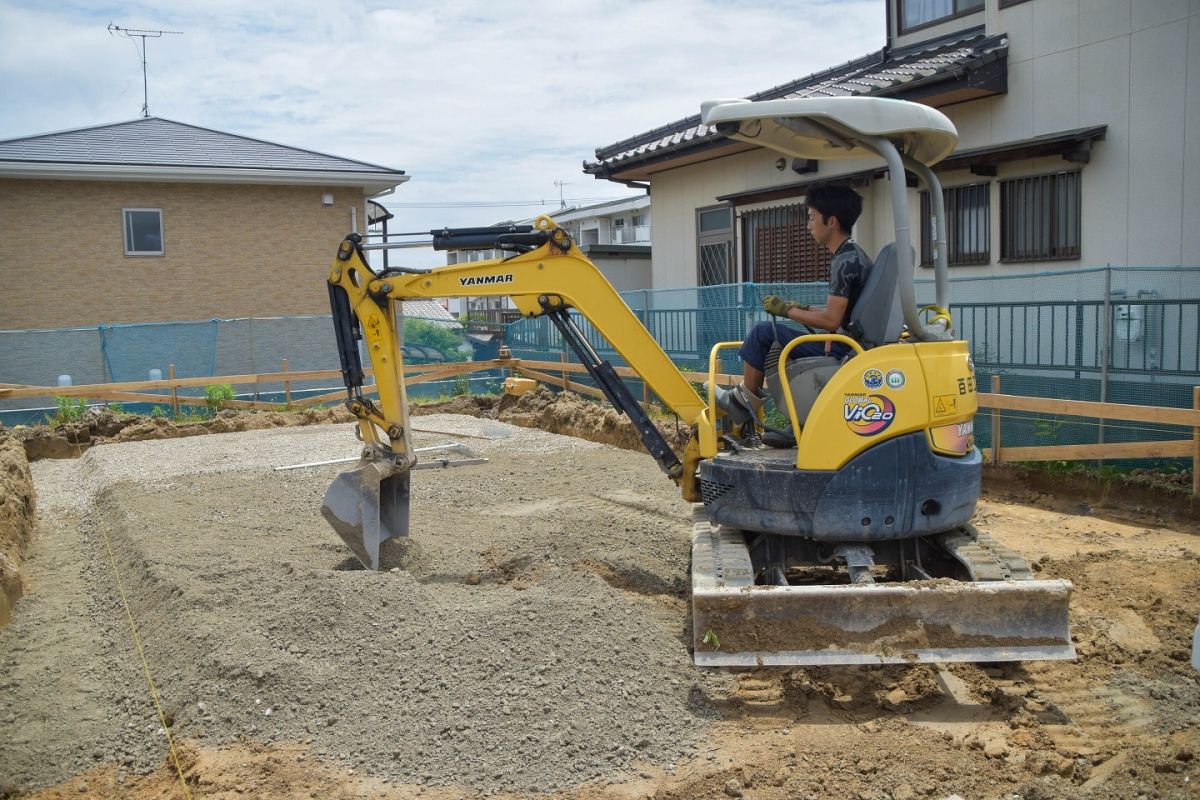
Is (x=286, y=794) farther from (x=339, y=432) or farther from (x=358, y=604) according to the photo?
(x=339, y=432)

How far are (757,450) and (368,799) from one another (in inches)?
110

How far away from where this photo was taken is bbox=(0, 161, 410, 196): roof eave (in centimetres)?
1880

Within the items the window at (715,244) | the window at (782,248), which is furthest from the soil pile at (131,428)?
the window at (782,248)

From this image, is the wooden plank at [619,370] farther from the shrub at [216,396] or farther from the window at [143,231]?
the window at [143,231]

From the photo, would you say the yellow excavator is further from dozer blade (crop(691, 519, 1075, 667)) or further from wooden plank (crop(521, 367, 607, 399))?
wooden plank (crop(521, 367, 607, 399))

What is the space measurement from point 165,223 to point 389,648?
17.8 meters

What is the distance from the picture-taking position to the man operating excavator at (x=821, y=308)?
527 centimetres

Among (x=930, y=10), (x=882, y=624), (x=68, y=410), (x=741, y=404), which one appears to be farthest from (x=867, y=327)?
(x=68, y=410)

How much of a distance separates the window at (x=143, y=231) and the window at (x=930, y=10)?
14925 millimetres

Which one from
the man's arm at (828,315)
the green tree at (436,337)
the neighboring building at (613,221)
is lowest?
the green tree at (436,337)

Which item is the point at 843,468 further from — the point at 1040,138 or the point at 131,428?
the point at 131,428

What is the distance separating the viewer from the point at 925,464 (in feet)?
16.2

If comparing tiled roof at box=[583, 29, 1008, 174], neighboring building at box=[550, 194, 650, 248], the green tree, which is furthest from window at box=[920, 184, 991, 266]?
neighboring building at box=[550, 194, 650, 248]

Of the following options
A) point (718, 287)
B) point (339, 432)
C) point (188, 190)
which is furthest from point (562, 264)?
point (188, 190)
